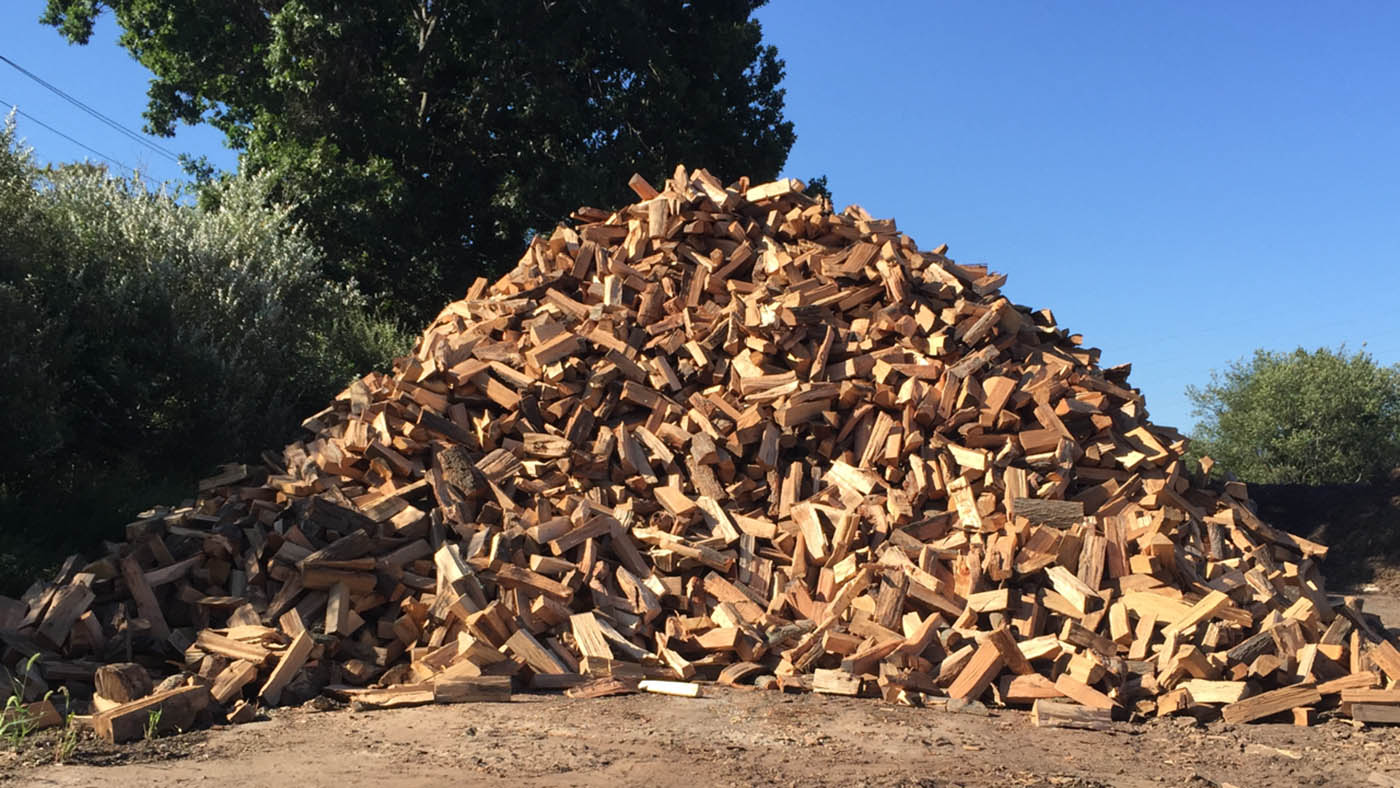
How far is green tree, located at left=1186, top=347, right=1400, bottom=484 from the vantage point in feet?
71.8

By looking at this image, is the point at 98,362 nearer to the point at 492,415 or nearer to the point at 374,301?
the point at 492,415

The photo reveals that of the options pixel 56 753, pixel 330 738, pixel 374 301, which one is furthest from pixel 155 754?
pixel 374 301

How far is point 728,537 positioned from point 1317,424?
20.3m

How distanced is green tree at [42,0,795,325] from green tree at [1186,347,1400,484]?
12.6 m

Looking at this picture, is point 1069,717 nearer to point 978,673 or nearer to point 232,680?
point 978,673

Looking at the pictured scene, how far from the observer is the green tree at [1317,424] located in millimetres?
21891

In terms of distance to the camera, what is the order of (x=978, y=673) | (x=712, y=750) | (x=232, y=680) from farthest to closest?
(x=978, y=673)
(x=232, y=680)
(x=712, y=750)

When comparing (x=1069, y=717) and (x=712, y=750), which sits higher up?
(x=1069, y=717)

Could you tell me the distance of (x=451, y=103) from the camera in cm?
1625

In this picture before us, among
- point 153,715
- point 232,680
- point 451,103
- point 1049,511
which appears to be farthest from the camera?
point 451,103

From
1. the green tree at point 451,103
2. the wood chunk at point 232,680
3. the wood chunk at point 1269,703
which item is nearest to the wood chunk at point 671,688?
the wood chunk at point 232,680

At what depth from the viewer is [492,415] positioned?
7230mm

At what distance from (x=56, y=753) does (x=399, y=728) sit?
1.26 meters

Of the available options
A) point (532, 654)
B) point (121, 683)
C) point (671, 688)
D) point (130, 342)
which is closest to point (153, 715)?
point (121, 683)
